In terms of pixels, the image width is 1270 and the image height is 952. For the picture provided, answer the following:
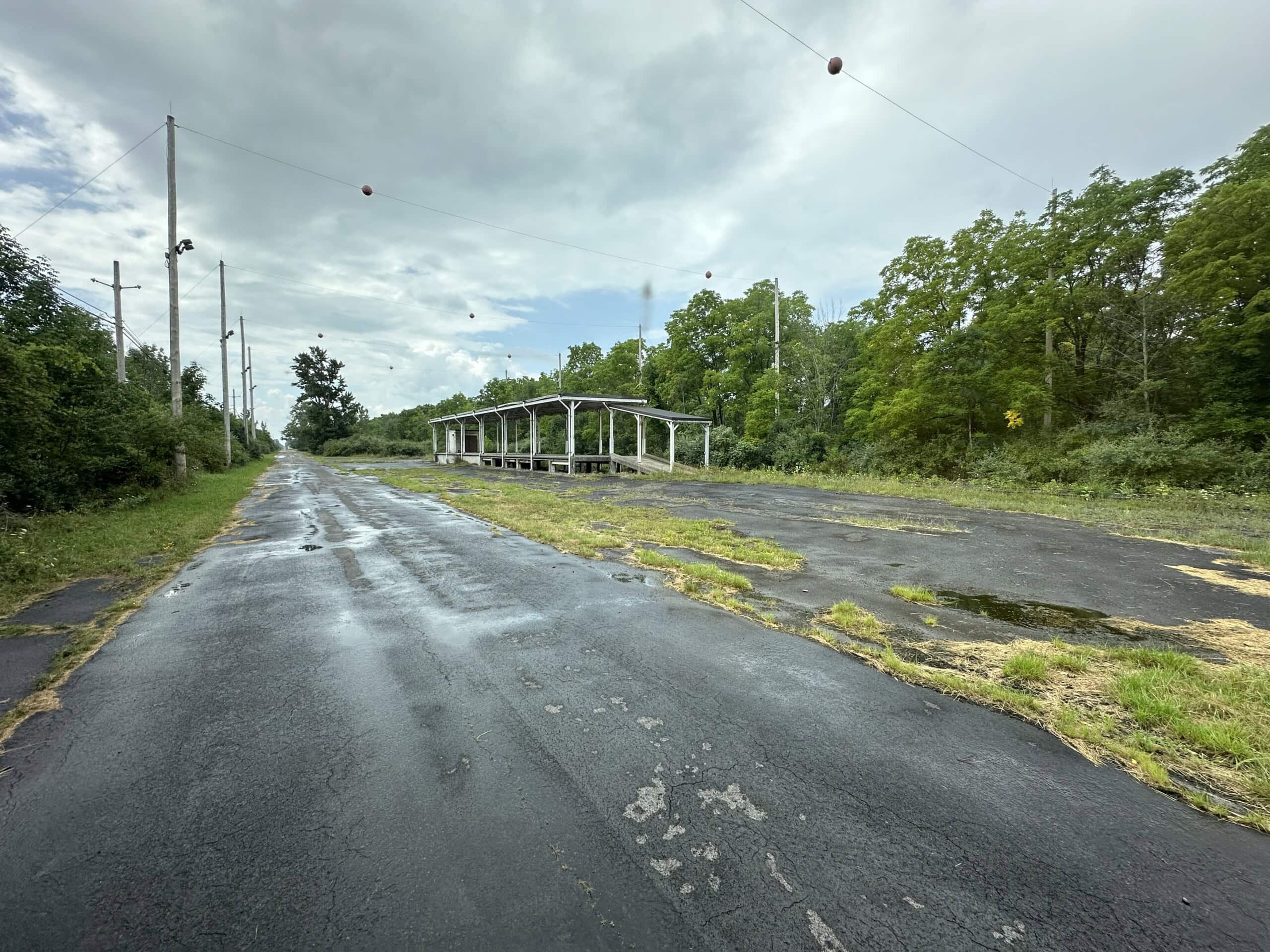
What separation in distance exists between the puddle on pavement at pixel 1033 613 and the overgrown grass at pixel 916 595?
10cm

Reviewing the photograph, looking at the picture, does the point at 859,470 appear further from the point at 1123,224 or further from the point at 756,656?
the point at 756,656

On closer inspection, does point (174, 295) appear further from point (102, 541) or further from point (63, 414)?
point (102, 541)

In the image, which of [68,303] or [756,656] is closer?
[756,656]

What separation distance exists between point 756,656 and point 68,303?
15534 millimetres

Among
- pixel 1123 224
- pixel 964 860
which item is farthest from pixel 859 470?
pixel 964 860

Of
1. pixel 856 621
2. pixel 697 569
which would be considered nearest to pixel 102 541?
pixel 697 569

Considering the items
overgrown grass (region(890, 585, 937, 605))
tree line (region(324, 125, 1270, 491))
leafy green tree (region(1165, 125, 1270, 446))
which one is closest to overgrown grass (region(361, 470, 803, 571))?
overgrown grass (region(890, 585, 937, 605))

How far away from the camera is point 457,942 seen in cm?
151

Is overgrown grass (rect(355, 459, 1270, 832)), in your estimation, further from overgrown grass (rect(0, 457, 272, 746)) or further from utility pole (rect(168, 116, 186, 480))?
utility pole (rect(168, 116, 186, 480))

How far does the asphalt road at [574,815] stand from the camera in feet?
5.19

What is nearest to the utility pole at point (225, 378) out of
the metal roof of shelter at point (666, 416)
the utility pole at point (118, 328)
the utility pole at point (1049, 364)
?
the utility pole at point (118, 328)

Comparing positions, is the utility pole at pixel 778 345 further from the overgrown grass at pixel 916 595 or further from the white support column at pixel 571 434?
the overgrown grass at pixel 916 595

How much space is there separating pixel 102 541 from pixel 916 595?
36.2 feet

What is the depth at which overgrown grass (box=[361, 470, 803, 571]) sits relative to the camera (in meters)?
7.07
